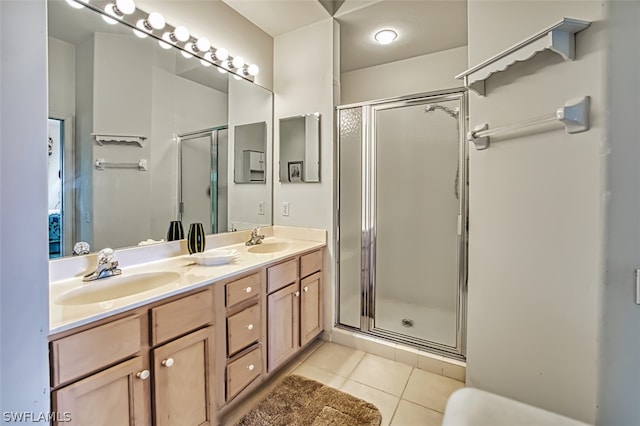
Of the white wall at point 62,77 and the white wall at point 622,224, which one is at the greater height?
the white wall at point 62,77

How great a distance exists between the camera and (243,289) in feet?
4.99

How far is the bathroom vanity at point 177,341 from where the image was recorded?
930mm

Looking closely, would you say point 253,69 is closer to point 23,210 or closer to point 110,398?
point 23,210

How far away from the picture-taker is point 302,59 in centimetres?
240

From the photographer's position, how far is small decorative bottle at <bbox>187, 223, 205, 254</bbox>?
173 cm

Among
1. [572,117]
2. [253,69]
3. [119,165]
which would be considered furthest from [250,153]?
[572,117]

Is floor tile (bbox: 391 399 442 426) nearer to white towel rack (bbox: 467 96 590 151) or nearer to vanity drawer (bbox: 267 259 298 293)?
vanity drawer (bbox: 267 259 298 293)

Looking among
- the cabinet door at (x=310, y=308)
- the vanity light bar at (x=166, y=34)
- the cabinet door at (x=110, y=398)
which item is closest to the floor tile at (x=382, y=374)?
the cabinet door at (x=310, y=308)

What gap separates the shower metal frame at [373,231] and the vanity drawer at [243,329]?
90 centimetres

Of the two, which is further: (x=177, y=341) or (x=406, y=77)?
(x=406, y=77)

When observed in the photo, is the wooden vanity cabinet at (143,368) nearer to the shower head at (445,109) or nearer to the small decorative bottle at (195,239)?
the small decorative bottle at (195,239)

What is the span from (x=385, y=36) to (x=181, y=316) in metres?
2.52

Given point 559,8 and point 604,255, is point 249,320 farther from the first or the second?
point 559,8

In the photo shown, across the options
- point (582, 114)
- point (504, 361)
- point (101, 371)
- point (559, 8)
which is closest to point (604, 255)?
point (582, 114)
